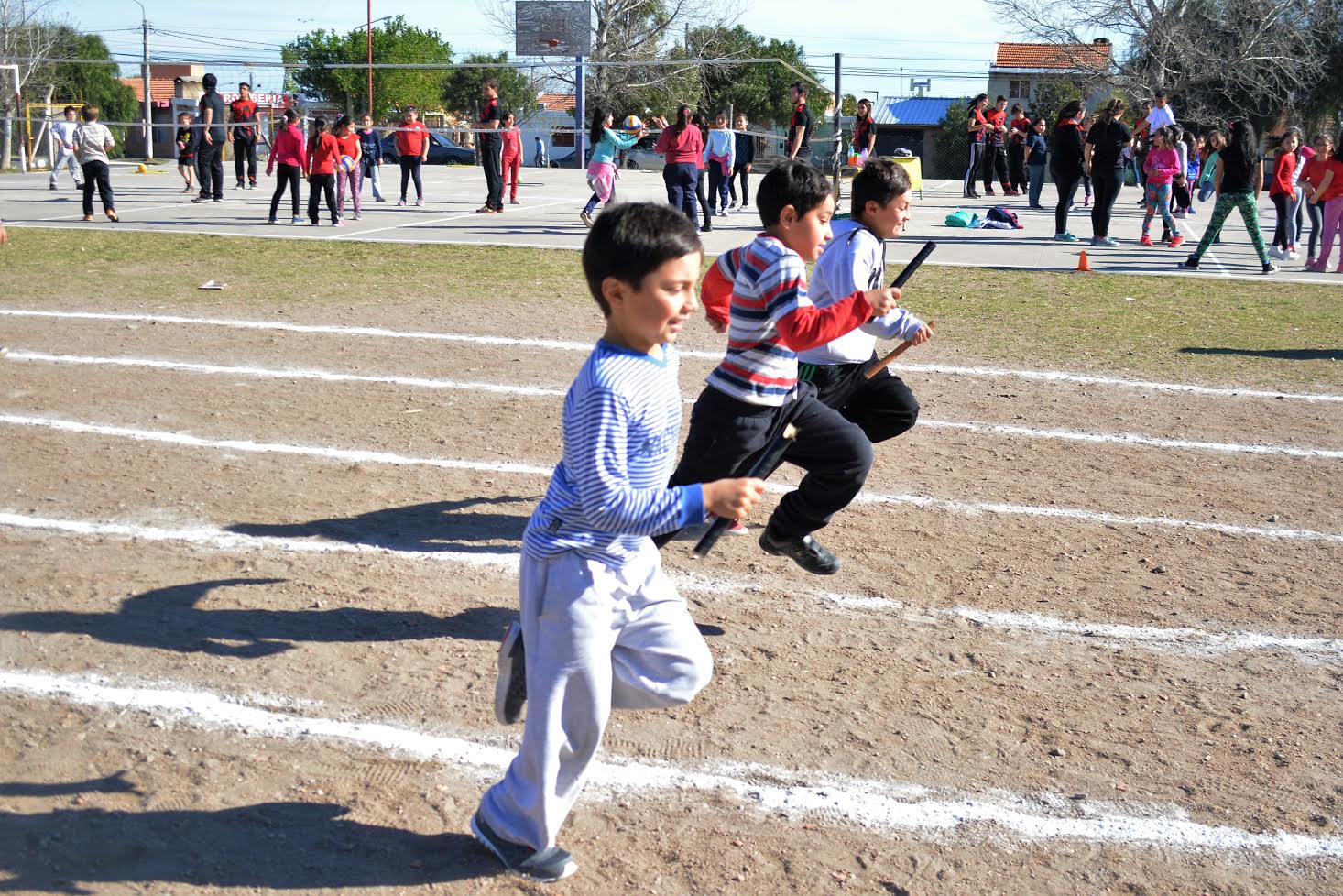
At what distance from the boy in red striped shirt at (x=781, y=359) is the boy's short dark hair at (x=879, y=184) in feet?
1.57

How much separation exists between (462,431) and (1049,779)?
4534 millimetres

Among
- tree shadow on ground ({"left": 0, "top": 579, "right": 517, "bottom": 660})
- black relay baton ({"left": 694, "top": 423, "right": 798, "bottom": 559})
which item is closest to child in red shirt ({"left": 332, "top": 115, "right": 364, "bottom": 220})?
tree shadow on ground ({"left": 0, "top": 579, "right": 517, "bottom": 660})

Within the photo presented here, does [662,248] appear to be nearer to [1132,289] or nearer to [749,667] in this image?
[749,667]

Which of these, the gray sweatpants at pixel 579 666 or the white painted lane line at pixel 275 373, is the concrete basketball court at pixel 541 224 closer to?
the white painted lane line at pixel 275 373

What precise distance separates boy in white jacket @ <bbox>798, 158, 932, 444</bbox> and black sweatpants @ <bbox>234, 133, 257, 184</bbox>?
74.2 ft

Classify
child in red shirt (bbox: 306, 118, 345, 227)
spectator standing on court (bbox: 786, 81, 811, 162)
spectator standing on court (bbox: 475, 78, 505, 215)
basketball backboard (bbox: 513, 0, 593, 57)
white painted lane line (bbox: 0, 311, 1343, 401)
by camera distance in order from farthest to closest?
basketball backboard (bbox: 513, 0, 593, 57) → spectator standing on court (bbox: 475, 78, 505, 215) → spectator standing on court (bbox: 786, 81, 811, 162) → child in red shirt (bbox: 306, 118, 345, 227) → white painted lane line (bbox: 0, 311, 1343, 401)

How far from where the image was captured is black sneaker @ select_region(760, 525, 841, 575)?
199 inches

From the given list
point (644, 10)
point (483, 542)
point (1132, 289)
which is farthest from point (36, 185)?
point (644, 10)

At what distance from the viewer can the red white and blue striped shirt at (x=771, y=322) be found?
167 inches

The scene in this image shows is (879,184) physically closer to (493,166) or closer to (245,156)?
(493,166)

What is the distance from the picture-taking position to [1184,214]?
24.1 metres

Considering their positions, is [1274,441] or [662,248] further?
[1274,441]

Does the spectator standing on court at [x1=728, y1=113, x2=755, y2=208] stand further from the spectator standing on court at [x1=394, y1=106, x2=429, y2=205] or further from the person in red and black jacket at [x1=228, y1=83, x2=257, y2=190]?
the person in red and black jacket at [x1=228, y1=83, x2=257, y2=190]

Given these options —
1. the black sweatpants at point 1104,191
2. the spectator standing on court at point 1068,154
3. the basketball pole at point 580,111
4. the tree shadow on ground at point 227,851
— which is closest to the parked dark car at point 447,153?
the basketball pole at point 580,111
